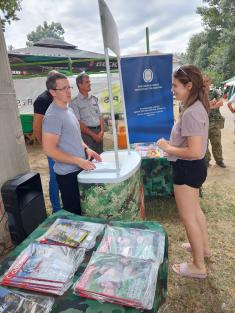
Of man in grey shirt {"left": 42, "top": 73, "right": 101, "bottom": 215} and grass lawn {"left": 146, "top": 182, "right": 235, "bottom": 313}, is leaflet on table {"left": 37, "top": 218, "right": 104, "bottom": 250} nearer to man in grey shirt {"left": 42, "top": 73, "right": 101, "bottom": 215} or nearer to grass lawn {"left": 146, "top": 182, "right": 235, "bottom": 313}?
man in grey shirt {"left": 42, "top": 73, "right": 101, "bottom": 215}

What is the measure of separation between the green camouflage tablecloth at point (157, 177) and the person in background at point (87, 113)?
797 mm

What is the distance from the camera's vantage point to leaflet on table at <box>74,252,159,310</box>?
3.42 feet

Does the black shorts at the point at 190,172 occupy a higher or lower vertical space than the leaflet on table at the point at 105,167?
lower

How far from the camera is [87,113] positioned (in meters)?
3.55

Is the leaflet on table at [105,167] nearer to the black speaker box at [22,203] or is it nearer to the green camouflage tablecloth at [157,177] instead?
the black speaker box at [22,203]

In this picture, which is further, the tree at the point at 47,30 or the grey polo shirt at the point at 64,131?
the tree at the point at 47,30

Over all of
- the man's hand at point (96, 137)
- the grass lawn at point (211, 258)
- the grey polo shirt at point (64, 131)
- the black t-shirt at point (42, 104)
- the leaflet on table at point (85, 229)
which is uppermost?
the black t-shirt at point (42, 104)

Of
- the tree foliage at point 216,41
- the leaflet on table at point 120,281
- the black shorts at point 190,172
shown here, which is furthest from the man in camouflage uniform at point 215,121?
the tree foliage at point 216,41

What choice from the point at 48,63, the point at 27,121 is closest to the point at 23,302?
the point at 27,121

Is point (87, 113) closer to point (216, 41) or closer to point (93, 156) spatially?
point (93, 156)

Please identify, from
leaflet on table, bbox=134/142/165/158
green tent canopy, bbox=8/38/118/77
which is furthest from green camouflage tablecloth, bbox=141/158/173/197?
green tent canopy, bbox=8/38/118/77

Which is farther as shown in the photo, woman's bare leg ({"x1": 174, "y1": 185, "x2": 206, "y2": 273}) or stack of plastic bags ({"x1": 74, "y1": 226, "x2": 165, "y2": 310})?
woman's bare leg ({"x1": 174, "y1": 185, "x2": 206, "y2": 273})

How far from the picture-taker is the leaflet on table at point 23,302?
1.01 meters

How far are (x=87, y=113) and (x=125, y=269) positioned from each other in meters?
2.64
